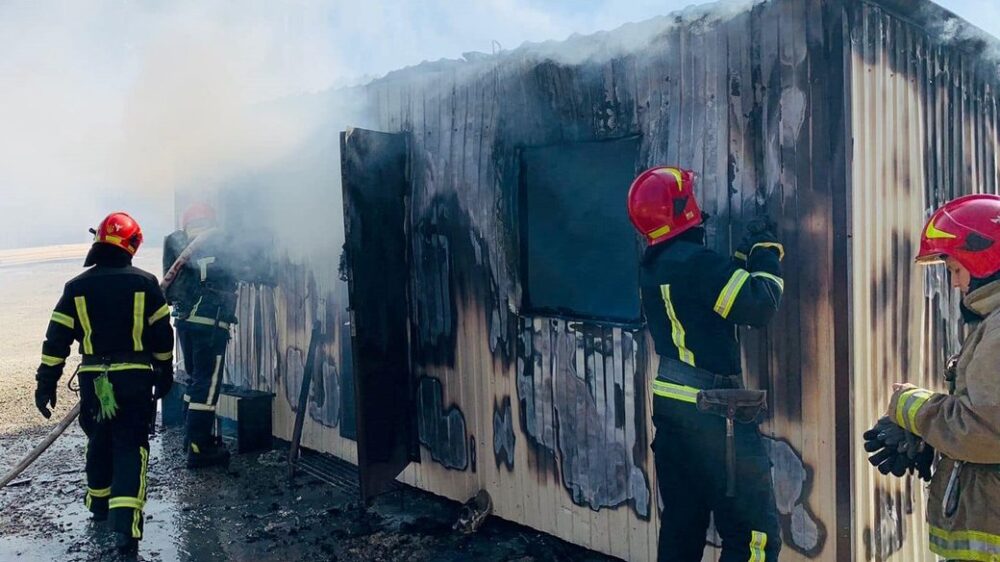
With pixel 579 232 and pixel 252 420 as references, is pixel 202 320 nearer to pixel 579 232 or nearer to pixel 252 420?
pixel 252 420

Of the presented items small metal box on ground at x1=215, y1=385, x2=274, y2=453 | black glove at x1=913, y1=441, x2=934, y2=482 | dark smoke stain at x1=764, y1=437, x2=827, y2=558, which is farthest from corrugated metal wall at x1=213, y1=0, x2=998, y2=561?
small metal box on ground at x1=215, y1=385, x2=274, y2=453

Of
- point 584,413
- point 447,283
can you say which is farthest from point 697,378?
point 447,283

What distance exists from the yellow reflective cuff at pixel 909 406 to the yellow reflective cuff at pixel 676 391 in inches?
35.1

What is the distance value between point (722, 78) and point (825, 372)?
1.65 m

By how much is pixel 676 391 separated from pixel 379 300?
8.98 feet

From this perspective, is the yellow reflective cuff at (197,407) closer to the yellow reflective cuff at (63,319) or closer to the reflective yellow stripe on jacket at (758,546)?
the yellow reflective cuff at (63,319)

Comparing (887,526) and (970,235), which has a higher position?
(970,235)

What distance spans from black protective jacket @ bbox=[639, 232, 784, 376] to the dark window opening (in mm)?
975

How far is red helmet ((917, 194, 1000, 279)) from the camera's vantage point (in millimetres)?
2566

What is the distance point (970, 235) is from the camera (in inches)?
102

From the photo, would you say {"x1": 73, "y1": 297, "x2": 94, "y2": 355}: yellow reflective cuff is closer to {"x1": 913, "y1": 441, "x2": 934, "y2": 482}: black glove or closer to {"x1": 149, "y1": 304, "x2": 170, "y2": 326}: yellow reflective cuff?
{"x1": 149, "y1": 304, "x2": 170, "y2": 326}: yellow reflective cuff

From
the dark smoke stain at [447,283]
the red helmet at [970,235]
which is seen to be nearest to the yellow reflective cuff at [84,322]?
the dark smoke stain at [447,283]

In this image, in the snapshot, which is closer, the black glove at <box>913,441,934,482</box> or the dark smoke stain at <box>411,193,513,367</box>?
the black glove at <box>913,441,934,482</box>

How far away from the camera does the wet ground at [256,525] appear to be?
16.3ft
